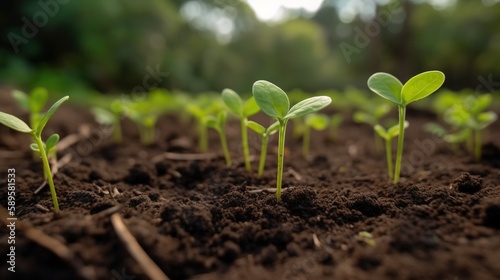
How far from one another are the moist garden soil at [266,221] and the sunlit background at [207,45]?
519 centimetres

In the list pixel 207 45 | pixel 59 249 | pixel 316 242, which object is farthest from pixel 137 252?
pixel 207 45

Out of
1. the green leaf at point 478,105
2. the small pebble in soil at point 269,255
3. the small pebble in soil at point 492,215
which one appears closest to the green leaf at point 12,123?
the small pebble in soil at point 269,255

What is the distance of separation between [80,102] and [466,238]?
4.99 metres

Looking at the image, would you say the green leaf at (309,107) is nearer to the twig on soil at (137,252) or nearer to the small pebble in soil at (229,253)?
the small pebble in soil at (229,253)

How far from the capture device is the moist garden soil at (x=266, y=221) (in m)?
0.89

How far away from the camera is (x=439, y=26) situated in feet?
42.4

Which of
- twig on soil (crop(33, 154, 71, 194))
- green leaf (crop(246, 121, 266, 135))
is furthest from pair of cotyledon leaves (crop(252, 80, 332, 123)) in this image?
twig on soil (crop(33, 154, 71, 194))

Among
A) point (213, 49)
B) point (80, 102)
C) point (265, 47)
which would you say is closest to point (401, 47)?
point (265, 47)

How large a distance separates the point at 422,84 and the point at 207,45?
9.00 meters

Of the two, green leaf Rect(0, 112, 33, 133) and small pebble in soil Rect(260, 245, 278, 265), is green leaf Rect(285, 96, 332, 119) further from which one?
green leaf Rect(0, 112, 33, 133)

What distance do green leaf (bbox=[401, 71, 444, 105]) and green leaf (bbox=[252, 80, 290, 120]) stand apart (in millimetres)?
468

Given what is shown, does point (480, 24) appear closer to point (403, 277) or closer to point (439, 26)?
point (439, 26)

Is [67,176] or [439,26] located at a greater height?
[439,26]

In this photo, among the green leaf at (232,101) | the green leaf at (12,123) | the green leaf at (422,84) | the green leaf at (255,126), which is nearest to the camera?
the green leaf at (12,123)
